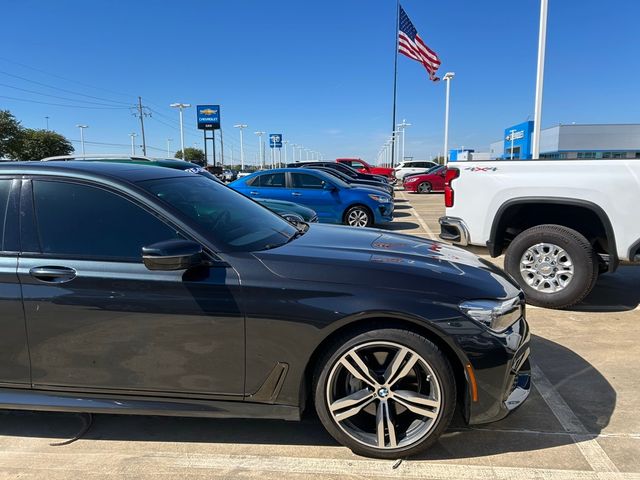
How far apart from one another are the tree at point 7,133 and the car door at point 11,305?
56.5m

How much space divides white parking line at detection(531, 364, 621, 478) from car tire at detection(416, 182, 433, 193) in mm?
21279

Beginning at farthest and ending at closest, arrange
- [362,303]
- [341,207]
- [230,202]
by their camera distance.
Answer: [341,207]
[230,202]
[362,303]

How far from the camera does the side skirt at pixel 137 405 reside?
2596mm

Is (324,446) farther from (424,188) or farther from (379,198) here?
(424,188)

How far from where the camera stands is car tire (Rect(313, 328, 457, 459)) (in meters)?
2.48

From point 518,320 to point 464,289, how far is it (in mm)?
434

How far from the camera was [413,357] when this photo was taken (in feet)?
8.14

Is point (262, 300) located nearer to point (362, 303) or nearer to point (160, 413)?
point (362, 303)

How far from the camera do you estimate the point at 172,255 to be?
7.88 feet

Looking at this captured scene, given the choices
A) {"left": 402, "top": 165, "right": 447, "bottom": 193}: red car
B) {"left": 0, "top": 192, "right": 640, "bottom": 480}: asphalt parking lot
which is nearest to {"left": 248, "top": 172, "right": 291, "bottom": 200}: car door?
{"left": 0, "top": 192, "right": 640, "bottom": 480}: asphalt parking lot

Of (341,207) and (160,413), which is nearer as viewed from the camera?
(160,413)

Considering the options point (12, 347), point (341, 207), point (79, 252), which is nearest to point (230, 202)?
point (79, 252)

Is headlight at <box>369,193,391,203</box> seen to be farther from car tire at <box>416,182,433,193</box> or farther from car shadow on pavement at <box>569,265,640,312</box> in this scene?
car tire at <box>416,182,433,193</box>

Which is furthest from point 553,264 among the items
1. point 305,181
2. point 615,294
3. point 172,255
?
point 305,181
